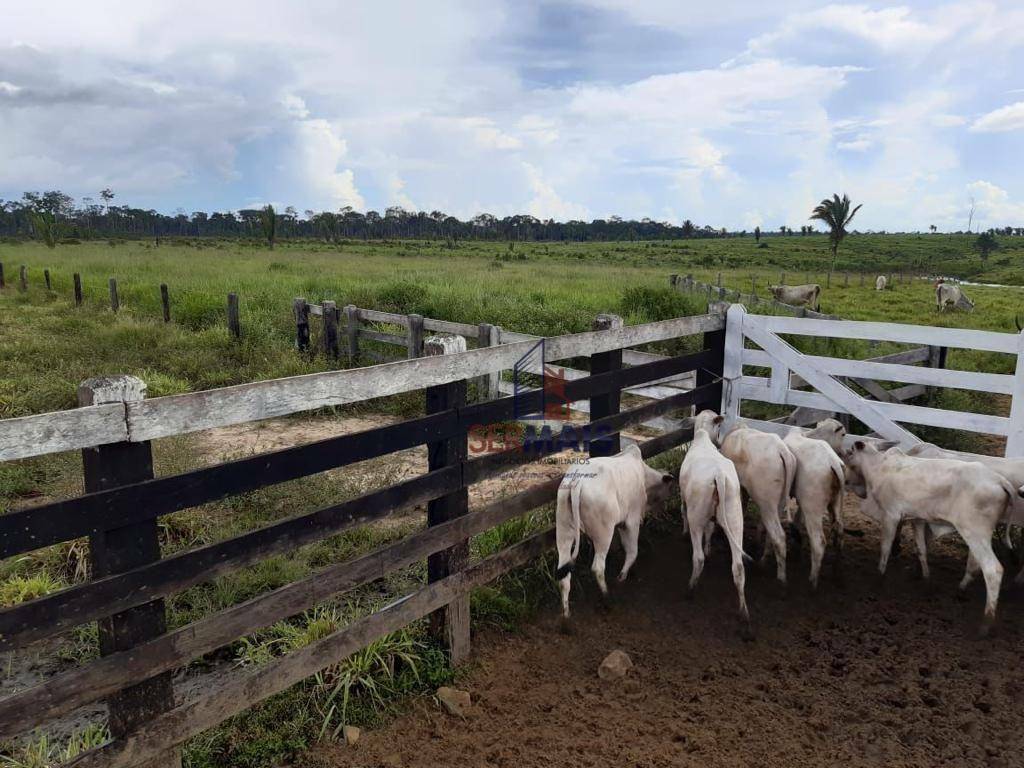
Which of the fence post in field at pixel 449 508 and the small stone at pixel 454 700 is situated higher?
the fence post in field at pixel 449 508

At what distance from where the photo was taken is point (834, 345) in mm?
11289

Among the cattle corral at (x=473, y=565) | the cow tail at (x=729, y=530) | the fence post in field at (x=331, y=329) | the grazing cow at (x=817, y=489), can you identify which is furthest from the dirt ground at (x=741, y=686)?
the fence post in field at (x=331, y=329)

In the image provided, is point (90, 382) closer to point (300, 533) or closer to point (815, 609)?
point (300, 533)

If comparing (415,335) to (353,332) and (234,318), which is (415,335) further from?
(234,318)

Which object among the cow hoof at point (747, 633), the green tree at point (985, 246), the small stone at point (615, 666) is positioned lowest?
the small stone at point (615, 666)

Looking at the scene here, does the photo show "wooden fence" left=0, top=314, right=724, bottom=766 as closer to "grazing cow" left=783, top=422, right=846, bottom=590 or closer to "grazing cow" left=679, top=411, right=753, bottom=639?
"grazing cow" left=679, top=411, right=753, bottom=639

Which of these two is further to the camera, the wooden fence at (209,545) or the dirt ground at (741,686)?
the dirt ground at (741,686)

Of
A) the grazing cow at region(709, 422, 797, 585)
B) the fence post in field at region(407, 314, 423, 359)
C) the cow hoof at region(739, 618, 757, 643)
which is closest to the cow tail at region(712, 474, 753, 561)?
the cow hoof at region(739, 618, 757, 643)

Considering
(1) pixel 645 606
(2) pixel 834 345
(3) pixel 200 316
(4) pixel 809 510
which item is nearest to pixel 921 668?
(4) pixel 809 510

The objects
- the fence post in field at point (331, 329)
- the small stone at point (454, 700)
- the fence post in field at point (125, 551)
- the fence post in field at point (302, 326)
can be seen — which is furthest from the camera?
the fence post in field at point (302, 326)

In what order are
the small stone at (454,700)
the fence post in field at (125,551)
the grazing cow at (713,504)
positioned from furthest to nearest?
the grazing cow at (713,504), the small stone at (454,700), the fence post in field at (125,551)

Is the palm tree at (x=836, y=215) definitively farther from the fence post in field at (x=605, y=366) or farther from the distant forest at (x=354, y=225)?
the distant forest at (x=354, y=225)

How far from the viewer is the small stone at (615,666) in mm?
3742

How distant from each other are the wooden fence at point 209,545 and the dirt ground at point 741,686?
1.57 ft
